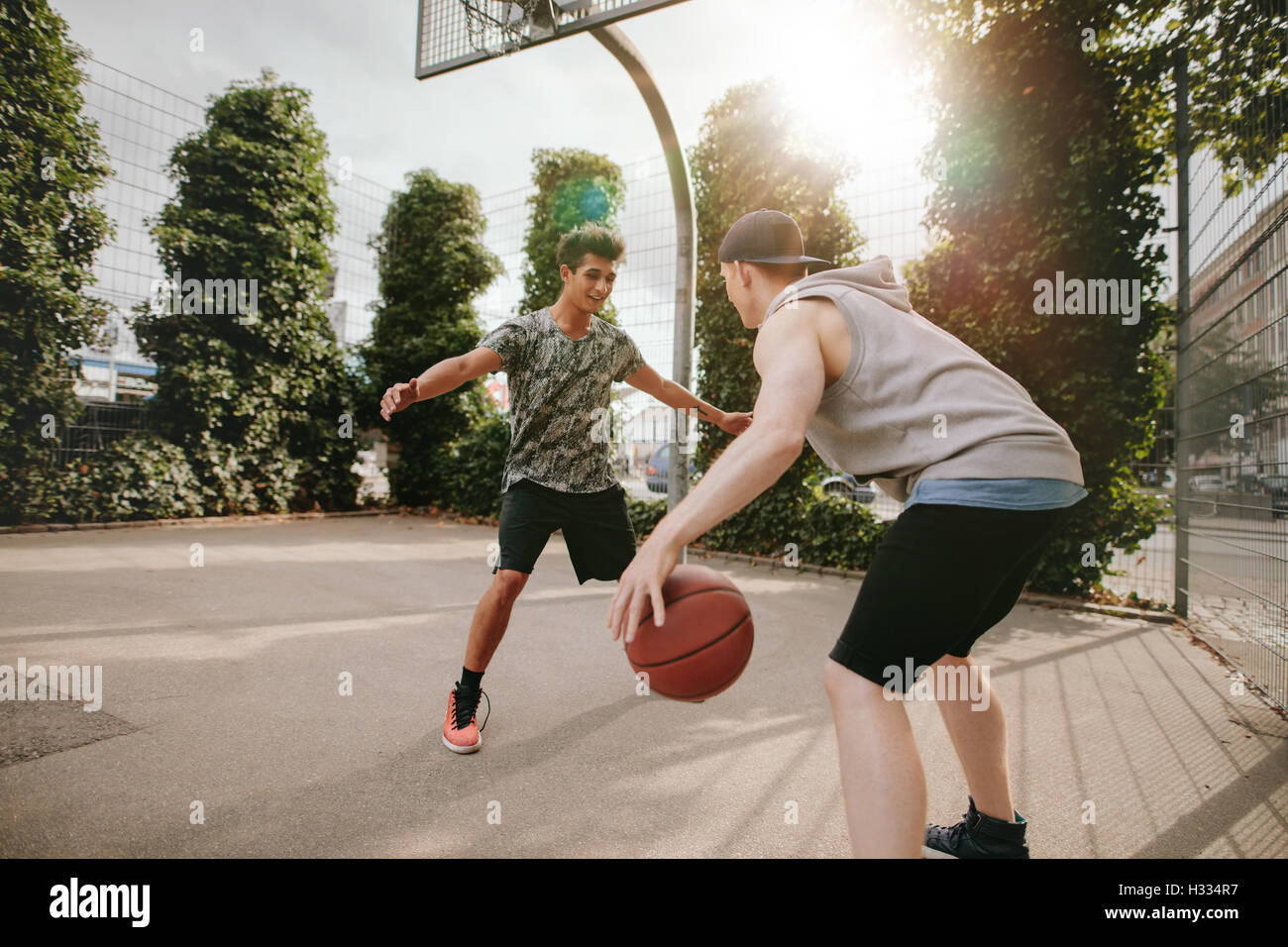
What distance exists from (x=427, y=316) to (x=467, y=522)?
3711 mm

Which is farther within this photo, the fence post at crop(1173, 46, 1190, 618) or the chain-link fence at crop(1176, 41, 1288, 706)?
the fence post at crop(1173, 46, 1190, 618)

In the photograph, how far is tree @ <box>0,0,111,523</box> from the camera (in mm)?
7652

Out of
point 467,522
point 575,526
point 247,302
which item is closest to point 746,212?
point 575,526

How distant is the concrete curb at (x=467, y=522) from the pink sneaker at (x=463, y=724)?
4.39 metres

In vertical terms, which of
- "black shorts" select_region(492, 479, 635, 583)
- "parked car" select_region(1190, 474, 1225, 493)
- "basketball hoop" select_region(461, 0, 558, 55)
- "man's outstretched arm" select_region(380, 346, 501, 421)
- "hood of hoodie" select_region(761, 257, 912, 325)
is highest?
"basketball hoop" select_region(461, 0, 558, 55)

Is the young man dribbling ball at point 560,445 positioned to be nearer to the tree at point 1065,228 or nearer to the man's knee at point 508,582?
the man's knee at point 508,582

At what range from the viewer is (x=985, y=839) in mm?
2020

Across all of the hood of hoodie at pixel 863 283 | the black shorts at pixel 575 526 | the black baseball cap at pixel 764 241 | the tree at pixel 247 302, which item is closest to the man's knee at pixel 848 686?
the hood of hoodie at pixel 863 283

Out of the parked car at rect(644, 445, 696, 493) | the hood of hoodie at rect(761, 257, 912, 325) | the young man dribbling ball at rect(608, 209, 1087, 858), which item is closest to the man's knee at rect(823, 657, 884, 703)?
the young man dribbling ball at rect(608, 209, 1087, 858)

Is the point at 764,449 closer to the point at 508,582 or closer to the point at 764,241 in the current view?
the point at 764,241

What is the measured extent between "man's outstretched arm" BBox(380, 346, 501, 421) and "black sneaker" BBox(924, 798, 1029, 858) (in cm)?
223

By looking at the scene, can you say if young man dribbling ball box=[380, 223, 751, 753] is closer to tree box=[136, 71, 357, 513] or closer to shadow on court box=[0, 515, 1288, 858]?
shadow on court box=[0, 515, 1288, 858]

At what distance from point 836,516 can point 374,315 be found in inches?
353

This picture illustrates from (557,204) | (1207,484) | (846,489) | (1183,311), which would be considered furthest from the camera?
(557,204)
